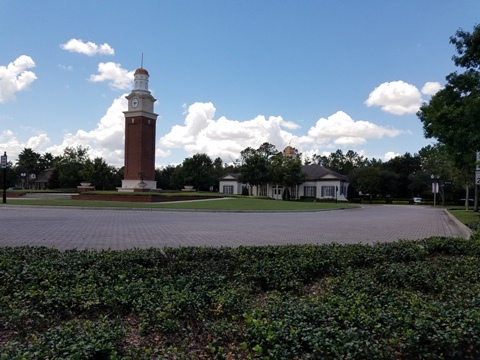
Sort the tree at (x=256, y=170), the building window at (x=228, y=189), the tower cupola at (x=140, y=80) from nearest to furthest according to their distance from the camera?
the tower cupola at (x=140, y=80)
the tree at (x=256, y=170)
the building window at (x=228, y=189)

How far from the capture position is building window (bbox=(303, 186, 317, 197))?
67875 mm

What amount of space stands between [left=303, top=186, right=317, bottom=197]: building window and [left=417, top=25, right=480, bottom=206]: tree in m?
47.9

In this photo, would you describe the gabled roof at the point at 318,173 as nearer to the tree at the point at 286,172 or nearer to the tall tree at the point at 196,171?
the tree at the point at 286,172

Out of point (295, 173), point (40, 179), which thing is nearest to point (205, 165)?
point (295, 173)

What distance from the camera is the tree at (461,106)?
16641mm

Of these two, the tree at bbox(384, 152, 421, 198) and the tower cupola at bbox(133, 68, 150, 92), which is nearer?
the tower cupola at bbox(133, 68, 150, 92)

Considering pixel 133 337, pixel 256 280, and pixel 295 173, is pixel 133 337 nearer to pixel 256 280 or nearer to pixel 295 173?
pixel 256 280

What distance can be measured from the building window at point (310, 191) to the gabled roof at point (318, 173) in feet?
4.97

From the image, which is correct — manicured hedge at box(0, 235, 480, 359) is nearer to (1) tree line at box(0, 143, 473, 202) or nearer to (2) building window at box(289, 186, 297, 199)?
(1) tree line at box(0, 143, 473, 202)

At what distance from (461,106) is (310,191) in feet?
167

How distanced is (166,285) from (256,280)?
137 centimetres

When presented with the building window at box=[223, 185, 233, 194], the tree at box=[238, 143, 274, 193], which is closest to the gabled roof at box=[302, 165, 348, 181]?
the tree at box=[238, 143, 274, 193]

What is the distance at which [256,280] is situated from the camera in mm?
5832

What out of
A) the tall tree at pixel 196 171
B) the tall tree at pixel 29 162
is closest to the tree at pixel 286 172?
the tall tree at pixel 196 171
